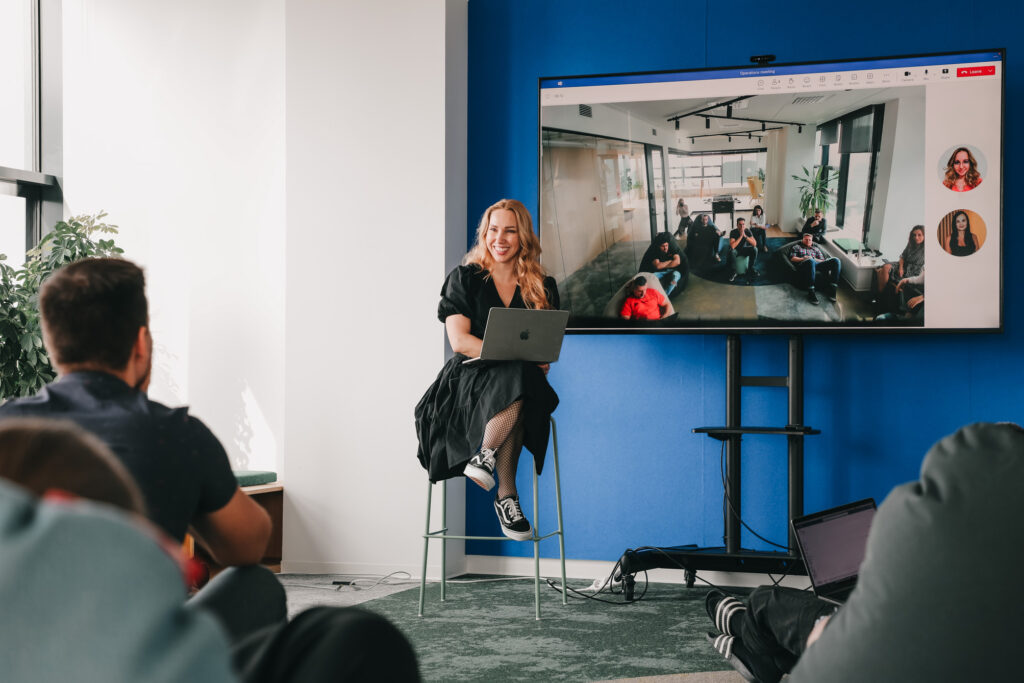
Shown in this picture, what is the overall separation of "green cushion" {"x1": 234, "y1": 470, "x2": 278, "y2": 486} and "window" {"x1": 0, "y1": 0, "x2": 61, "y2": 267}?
5.81ft

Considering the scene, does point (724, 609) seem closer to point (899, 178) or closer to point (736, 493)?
point (736, 493)

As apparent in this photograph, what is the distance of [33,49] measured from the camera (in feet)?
16.6

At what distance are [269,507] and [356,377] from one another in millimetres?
720

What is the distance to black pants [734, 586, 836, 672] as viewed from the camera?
192 cm

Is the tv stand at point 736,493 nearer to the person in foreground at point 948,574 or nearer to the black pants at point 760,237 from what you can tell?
the black pants at point 760,237

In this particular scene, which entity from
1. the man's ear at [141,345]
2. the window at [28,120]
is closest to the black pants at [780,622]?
the man's ear at [141,345]

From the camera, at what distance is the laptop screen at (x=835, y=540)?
7.59 ft

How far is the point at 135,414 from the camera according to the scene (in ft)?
4.26

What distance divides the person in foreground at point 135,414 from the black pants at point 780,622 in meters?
1.03

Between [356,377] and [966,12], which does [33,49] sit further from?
[966,12]

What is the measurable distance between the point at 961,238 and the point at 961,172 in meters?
0.26

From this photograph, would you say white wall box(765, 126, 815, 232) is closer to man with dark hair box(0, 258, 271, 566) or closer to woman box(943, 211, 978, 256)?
woman box(943, 211, 978, 256)

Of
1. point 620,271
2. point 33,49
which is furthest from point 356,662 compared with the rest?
point 33,49

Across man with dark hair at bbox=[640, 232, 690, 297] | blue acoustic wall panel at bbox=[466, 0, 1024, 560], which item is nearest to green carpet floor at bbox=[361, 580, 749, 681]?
blue acoustic wall panel at bbox=[466, 0, 1024, 560]
